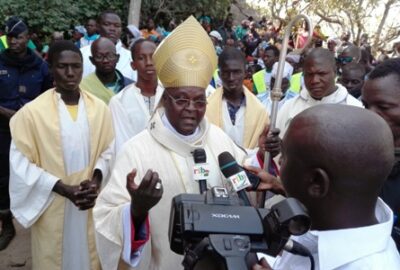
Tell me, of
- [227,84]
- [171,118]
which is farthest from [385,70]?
[227,84]

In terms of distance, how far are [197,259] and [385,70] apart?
1.50 metres

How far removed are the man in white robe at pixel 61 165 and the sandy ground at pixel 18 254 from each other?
1158 mm

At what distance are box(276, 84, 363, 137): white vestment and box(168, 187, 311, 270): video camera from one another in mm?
2461

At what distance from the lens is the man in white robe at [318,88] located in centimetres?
376

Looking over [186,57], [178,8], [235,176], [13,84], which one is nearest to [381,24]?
[178,8]

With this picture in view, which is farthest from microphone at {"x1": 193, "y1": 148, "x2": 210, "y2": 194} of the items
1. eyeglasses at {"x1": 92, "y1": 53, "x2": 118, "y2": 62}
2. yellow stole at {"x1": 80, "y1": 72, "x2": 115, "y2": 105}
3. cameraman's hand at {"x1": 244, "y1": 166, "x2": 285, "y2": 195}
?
eyeglasses at {"x1": 92, "y1": 53, "x2": 118, "y2": 62}

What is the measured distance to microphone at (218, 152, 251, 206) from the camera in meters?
1.71

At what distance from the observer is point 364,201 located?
1264 millimetres

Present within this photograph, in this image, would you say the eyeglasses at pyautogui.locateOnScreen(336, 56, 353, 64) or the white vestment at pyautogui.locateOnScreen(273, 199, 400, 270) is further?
the eyeglasses at pyautogui.locateOnScreen(336, 56, 353, 64)

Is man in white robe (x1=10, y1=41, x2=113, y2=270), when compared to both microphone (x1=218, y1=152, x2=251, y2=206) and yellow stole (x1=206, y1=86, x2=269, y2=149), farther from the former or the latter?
microphone (x1=218, y1=152, x2=251, y2=206)

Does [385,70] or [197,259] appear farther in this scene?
[385,70]

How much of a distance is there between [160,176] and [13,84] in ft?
9.69

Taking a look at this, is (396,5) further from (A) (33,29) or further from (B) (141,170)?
(B) (141,170)

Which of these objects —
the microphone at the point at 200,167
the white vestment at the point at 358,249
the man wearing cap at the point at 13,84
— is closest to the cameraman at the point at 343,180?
the white vestment at the point at 358,249
